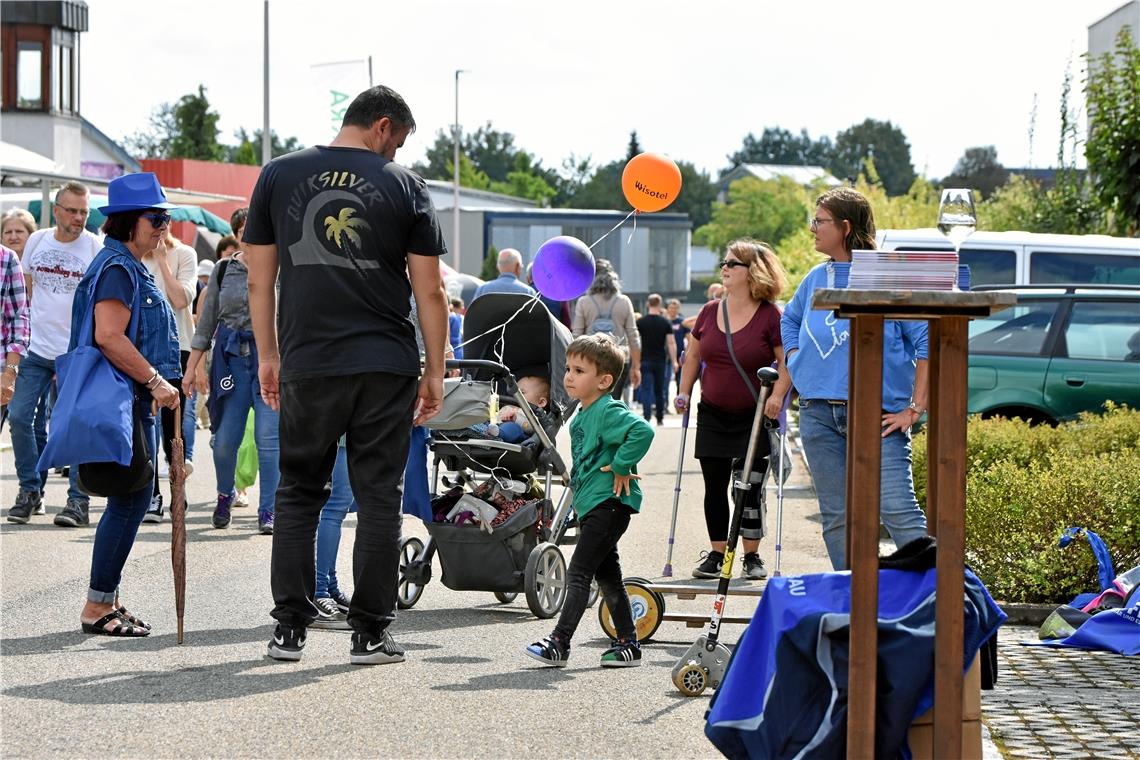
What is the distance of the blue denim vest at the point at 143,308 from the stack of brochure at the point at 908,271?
3615 mm

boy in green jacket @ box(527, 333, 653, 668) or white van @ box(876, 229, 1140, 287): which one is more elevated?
white van @ box(876, 229, 1140, 287)

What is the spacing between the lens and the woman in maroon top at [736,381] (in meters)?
9.53

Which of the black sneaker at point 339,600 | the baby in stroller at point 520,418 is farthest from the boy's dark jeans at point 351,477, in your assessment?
the baby in stroller at point 520,418

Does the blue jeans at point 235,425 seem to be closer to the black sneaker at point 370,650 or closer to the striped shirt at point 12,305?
the striped shirt at point 12,305

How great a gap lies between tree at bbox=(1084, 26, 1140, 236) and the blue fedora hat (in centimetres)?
1178

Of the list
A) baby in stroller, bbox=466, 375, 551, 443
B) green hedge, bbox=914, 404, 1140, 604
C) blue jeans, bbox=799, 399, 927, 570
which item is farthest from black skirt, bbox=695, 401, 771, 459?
blue jeans, bbox=799, 399, 927, 570

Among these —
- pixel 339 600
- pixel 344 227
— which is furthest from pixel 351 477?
pixel 339 600

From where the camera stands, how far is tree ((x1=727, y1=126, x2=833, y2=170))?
18738cm

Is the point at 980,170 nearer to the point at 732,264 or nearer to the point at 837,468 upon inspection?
the point at 732,264

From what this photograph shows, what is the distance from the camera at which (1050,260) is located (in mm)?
16906

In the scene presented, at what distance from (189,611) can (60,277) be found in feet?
13.5

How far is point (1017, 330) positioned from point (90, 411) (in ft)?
28.0

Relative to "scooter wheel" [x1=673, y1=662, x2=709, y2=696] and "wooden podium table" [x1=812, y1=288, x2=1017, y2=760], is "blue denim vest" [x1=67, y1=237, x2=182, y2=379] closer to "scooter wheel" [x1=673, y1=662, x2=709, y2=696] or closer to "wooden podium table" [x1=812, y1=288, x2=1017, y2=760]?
"scooter wheel" [x1=673, y1=662, x2=709, y2=696]

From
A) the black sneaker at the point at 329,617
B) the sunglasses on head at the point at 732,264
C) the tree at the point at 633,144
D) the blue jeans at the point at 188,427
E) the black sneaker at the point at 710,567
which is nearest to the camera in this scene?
the black sneaker at the point at 329,617
